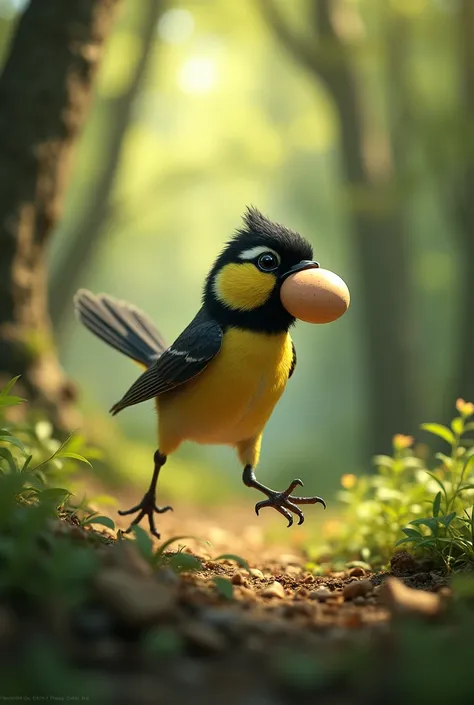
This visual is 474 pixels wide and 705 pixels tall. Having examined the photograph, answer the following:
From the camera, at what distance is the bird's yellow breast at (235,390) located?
4.22 meters

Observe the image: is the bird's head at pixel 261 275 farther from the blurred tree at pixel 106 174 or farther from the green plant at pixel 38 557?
the blurred tree at pixel 106 174

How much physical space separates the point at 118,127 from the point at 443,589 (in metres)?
13.1

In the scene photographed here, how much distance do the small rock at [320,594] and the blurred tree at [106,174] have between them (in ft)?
36.1

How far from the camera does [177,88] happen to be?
21.5m

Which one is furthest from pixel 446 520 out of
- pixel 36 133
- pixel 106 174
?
pixel 106 174

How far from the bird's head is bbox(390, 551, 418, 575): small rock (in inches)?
53.1

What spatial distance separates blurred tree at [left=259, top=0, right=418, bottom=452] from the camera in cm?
1168

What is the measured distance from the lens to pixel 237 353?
13.9ft

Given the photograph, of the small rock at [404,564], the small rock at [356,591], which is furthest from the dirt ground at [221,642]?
the small rock at [404,564]

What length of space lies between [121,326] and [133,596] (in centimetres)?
350

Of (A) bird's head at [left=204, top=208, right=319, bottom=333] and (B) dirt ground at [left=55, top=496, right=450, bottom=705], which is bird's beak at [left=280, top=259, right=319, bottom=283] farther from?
(B) dirt ground at [left=55, top=496, right=450, bottom=705]

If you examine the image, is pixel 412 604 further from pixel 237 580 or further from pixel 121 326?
pixel 121 326

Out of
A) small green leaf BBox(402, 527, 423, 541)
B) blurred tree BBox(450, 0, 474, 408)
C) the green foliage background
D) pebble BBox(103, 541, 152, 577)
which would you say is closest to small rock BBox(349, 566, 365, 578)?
small green leaf BBox(402, 527, 423, 541)

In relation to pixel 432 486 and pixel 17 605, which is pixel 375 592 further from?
pixel 17 605
